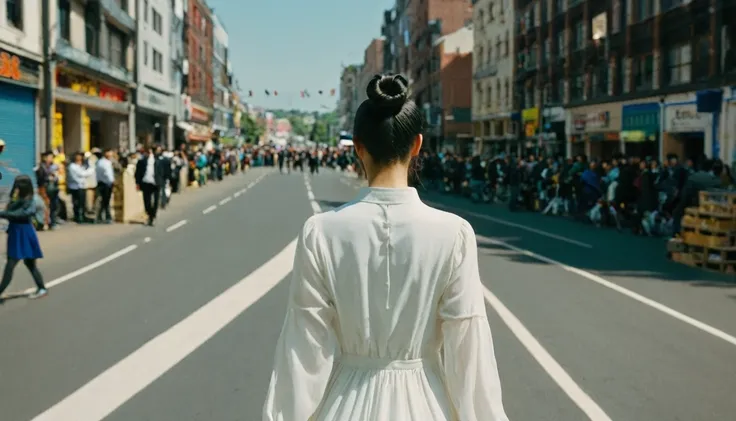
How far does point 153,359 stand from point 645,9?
3305cm

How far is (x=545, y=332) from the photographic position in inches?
322

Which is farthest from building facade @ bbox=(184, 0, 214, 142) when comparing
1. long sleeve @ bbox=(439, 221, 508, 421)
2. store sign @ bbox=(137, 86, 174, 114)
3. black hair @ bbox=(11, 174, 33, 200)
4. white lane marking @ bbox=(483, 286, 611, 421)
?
long sleeve @ bbox=(439, 221, 508, 421)

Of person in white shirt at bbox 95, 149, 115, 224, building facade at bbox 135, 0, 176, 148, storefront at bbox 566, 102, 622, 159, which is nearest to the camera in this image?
person in white shirt at bbox 95, 149, 115, 224

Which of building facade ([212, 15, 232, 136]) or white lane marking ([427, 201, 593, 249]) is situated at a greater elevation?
building facade ([212, 15, 232, 136])

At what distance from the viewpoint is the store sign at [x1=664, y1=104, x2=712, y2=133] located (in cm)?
3012

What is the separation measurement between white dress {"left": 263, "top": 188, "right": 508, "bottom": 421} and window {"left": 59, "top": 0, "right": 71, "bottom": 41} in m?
31.0

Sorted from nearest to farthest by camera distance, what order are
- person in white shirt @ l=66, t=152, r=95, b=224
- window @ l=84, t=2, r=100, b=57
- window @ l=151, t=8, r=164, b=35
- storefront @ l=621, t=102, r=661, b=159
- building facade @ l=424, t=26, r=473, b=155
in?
person in white shirt @ l=66, t=152, r=95, b=224 → storefront @ l=621, t=102, r=661, b=159 → window @ l=84, t=2, r=100, b=57 → window @ l=151, t=8, r=164, b=35 → building facade @ l=424, t=26, r=473, b=155

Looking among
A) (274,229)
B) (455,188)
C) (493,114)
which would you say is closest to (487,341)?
(274,229)

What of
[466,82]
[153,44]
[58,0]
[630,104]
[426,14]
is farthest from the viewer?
[426,14]

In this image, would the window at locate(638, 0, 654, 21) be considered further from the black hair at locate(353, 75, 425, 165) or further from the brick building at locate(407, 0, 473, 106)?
the brick building at locate(407, 0, 473, 106)

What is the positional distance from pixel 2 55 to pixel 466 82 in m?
54.7

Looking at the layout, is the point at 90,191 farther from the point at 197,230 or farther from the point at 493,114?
the point at 493,114

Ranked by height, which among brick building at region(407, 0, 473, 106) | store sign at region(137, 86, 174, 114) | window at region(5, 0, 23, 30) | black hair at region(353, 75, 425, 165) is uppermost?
brick building at region(407, 0, 473, 106)

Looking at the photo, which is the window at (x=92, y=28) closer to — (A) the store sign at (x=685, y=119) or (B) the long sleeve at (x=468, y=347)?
(A) the store sign at (x=685, y=119)
